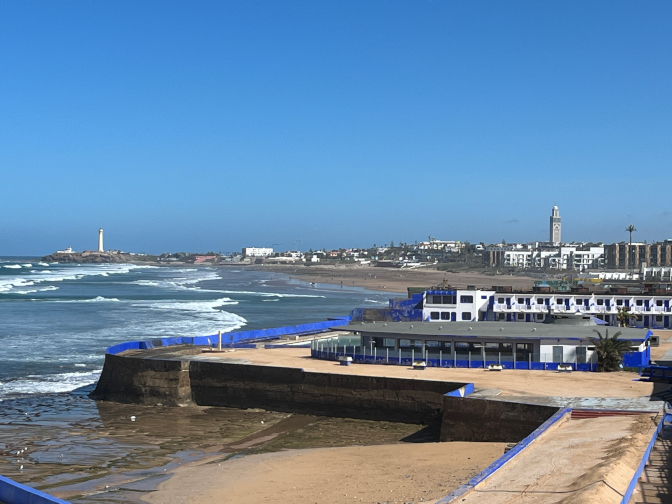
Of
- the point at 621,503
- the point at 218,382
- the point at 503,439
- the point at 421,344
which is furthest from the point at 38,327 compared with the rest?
the point at 621,503

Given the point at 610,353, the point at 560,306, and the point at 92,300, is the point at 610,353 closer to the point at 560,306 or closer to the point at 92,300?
the point at 560,306

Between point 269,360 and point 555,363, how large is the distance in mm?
12856

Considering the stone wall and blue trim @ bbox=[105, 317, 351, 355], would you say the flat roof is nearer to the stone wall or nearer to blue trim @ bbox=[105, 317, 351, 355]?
blue trim @ bbox=[105, 317, 351, 355]

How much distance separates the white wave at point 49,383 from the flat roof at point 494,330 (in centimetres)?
1375

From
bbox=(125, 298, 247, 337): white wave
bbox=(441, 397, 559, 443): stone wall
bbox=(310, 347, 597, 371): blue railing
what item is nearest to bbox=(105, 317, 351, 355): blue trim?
bbox=(310, 347, 597, 371): blue railing

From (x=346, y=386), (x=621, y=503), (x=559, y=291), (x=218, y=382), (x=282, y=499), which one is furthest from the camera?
(x=559, y=291)

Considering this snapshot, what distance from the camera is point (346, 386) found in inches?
1250

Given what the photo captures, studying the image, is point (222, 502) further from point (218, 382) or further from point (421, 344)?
point (421, 344)

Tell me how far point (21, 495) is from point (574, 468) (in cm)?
1196

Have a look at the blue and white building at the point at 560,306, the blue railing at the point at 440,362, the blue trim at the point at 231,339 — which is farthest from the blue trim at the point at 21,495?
the blue and white building at the point at 560,306

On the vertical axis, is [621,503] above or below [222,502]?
above

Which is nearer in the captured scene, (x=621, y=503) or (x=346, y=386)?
(x=621, y=503)

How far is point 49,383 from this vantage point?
40062 mm

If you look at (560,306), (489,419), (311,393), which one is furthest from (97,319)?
(489,419)
